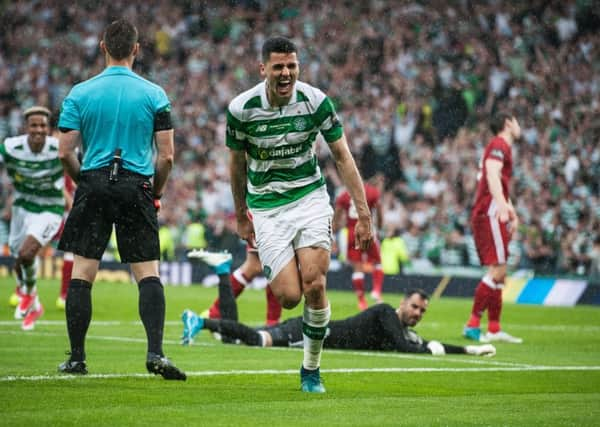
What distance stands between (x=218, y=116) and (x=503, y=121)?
19073mm

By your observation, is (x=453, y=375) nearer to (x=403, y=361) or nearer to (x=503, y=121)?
(x=403, y=361)

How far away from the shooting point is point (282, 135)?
823 centimetres

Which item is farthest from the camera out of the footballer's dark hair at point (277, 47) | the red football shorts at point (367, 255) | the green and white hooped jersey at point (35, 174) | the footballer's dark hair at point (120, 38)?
the red football shorts at point (367, 255)

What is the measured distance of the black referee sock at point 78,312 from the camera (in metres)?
8.60

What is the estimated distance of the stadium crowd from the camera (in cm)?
2648

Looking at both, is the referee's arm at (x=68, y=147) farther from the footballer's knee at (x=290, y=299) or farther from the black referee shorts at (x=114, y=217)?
the footballer's knee at (x=290, y=299)

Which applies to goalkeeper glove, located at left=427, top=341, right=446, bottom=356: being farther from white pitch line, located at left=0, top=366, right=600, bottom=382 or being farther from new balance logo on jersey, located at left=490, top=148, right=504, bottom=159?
new balance logo on jersey, located at left=490, top=148, right=504, bottom=159

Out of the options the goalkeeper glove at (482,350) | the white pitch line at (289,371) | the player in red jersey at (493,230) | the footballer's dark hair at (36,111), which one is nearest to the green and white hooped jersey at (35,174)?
the footballer's dark hair at (36,111)

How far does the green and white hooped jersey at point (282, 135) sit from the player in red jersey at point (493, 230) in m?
6.28

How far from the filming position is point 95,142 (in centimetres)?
855

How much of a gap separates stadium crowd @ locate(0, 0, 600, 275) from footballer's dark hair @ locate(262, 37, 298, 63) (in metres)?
17.3

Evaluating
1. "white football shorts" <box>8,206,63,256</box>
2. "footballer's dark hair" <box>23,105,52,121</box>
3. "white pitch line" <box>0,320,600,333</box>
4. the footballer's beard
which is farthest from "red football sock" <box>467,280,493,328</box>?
the footballer's beard

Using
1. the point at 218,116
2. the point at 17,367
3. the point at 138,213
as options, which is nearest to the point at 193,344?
the point at 17,367

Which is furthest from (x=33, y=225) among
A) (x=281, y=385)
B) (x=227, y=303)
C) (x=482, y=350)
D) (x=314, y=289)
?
(x=314, y=289)
